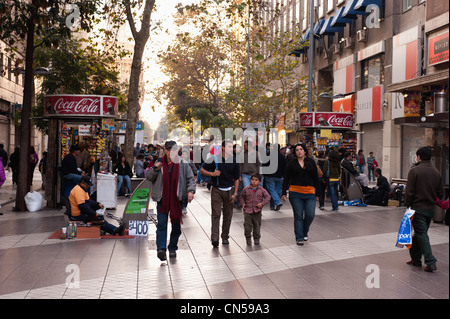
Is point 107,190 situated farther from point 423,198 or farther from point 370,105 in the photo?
point 370,105

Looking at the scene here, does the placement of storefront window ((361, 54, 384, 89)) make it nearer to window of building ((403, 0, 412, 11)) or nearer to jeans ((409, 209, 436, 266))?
window of building ((403, 0, 412, 11))

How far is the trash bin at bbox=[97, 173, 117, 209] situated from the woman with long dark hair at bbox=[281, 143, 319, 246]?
7.08m

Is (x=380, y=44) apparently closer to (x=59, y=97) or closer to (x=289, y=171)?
(x=59, y=97)

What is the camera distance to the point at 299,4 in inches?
1848

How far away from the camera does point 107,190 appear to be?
1650 centimetres

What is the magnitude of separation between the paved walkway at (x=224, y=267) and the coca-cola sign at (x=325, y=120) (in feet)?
36.9

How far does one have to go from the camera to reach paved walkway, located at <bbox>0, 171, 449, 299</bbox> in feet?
22.2

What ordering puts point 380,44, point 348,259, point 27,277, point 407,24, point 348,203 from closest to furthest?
1. point 27,277
2. point 348,259
3. point 348,203
4. point 407,24
5. point 380,44

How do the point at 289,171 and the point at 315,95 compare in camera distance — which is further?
the point at 315,95

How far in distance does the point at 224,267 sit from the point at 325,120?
52.9ft

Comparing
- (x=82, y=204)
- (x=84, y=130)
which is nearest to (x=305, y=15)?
(x=84, y=130)
